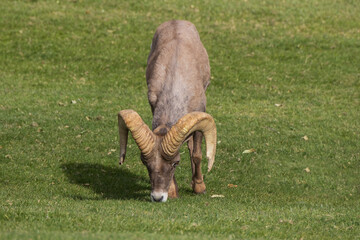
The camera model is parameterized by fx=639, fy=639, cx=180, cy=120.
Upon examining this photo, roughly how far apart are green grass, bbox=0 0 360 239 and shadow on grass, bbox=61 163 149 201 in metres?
0.04

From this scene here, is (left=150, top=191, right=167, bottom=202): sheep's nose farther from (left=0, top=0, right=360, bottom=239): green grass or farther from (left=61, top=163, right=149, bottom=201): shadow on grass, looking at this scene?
(left=61, top=163, right=149, bottom=201): shadow on grass

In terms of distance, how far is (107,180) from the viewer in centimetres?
1442

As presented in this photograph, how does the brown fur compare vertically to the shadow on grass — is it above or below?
above

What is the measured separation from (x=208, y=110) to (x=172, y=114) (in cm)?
769

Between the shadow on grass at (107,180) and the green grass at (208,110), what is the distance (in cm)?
4

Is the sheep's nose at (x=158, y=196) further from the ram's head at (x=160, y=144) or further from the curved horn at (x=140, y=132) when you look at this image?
the curved horn at (x=140, y=132)

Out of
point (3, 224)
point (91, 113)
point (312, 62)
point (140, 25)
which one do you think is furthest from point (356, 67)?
point (3, 224)

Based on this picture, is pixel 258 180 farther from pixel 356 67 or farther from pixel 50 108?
pixel 356 67

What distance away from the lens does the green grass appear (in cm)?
991

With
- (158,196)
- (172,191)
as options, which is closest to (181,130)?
(158,196)

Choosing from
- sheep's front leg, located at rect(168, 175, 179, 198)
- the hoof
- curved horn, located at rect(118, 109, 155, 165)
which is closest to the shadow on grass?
sheep's front leg, located at rect(168, 175, 179, 198)

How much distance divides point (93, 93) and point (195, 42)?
310 inches

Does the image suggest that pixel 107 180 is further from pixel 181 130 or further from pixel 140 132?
pixel 181 130

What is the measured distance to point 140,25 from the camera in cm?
2836
